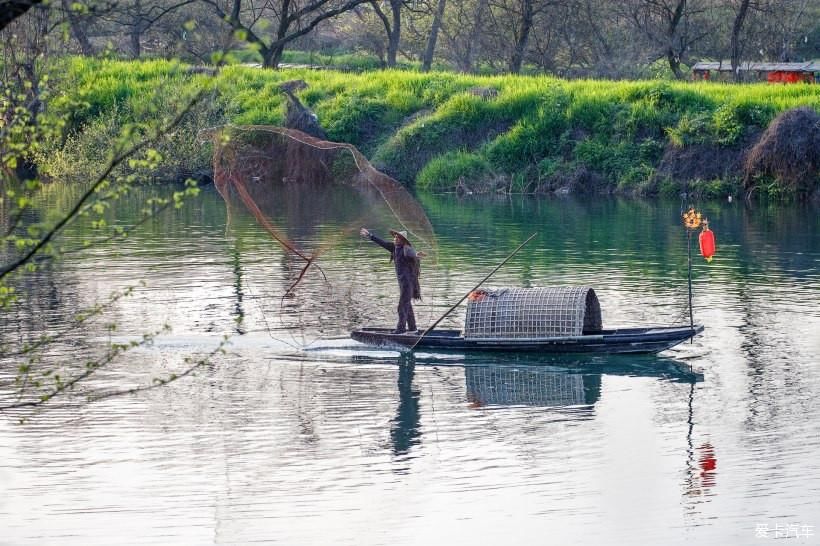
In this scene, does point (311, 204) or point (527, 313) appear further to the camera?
point (311, 204)

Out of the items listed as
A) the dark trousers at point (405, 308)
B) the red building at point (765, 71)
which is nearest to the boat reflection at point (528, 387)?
the dark trousers at point (405, 308)

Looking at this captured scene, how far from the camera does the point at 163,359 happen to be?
18203 millimetres

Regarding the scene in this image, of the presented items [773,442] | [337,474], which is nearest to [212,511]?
[337,474]

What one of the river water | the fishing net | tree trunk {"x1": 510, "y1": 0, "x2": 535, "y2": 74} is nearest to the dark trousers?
the river water

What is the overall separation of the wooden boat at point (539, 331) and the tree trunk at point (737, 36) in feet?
115

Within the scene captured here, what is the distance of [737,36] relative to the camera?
51.3 meters

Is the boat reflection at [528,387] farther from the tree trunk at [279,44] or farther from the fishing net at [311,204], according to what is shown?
the tree trunk at [279,44]

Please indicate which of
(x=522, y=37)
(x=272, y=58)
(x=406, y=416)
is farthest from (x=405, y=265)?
(x=522, y=37)

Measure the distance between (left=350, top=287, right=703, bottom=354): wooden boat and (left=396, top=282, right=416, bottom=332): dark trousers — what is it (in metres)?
0.30

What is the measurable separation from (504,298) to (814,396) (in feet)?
13.9

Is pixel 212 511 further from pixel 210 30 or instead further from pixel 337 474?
pixel 210 30

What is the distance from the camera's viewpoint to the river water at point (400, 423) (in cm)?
1194

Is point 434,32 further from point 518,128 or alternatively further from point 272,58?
point 518,128

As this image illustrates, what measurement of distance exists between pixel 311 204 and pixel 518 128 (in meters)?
8.87
